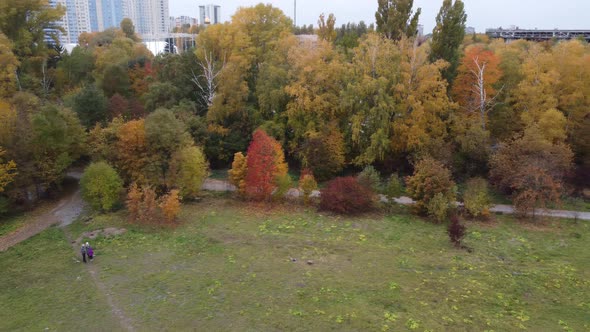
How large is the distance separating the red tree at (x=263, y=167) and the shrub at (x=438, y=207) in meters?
8.84

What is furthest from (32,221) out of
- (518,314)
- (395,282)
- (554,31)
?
(554,31)

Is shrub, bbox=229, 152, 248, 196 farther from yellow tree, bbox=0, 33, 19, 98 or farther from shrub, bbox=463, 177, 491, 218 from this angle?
yellow tree, bbox=0, 33, 19, 98

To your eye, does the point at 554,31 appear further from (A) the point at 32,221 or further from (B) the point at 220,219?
(A) the point at 32,221

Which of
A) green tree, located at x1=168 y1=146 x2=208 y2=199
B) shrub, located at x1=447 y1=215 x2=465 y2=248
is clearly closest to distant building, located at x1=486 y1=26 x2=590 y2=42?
shrub, located at x1=447 y1=215 x2=465 y2=248

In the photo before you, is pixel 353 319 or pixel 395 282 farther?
pixel 395 282

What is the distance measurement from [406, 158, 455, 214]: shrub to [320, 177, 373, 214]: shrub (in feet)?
9.06

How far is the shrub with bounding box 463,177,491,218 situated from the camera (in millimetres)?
24922

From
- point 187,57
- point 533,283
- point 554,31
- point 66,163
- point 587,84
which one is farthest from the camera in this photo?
point 554,31

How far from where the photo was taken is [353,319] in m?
15.2

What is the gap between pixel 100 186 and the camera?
82.6ft

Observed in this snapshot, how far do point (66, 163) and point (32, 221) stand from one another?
427 centimetres

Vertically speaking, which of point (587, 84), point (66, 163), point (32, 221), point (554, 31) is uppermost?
point (554, 31)

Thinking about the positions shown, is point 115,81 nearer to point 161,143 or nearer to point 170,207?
point 161,143

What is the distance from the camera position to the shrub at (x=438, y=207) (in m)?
24.2
